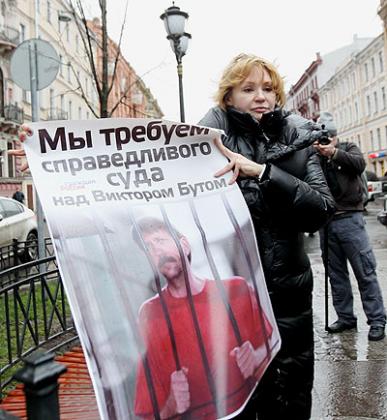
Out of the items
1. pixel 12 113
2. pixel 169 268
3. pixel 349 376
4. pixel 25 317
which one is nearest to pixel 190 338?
pixel 169 268

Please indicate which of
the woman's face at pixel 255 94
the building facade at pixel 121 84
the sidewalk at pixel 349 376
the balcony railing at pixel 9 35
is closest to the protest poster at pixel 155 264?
the woman's face at pixel 255 94

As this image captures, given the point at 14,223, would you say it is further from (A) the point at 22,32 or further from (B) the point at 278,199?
(A) the point at 22,32

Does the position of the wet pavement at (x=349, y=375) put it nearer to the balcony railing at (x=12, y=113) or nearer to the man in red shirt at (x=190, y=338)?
the man in red shirt at (x=190, y=338)

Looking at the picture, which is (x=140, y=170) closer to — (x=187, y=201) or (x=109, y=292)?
(x=187, y=201)

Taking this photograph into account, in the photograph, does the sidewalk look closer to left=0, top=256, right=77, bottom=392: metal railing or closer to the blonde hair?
the blonde hair

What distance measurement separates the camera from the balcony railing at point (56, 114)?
3691 centimetres

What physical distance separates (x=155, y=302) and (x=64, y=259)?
1.05ft

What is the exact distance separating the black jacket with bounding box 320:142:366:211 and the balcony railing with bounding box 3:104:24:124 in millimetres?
29968

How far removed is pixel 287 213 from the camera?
196cm

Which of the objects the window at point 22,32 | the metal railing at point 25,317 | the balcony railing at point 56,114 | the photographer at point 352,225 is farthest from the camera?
the balcony railing at point 56,114

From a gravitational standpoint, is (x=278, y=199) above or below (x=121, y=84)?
below

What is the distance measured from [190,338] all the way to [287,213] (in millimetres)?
631

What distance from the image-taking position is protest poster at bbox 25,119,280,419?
1505mm

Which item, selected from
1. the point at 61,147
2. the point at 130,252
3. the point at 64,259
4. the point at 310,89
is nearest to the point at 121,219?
the point at 130,252
